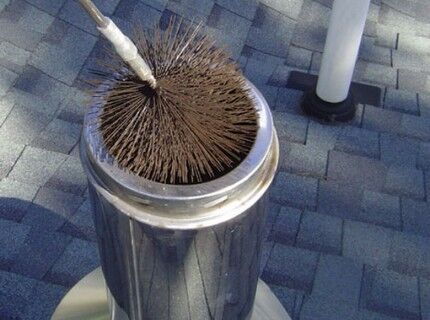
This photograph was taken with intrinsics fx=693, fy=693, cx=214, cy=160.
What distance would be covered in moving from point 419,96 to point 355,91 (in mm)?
174

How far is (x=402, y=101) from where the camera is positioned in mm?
1890

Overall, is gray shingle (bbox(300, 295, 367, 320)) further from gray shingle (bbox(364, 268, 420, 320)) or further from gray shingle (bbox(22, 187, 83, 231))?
gray shingle (bbox(22, 187, 83, 231))

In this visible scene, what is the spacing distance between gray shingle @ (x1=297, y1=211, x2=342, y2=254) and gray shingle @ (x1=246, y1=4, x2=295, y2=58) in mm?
590

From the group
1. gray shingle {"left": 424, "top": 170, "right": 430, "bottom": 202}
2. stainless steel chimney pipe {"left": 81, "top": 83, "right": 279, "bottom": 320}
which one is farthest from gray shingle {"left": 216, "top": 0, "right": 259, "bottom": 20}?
stainless steel chimney pipe {"left": 81, "top": 83, "right": 279, "bottom": 320}

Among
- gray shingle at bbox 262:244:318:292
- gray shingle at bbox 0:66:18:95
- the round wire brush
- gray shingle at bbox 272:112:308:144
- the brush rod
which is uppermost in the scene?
the brush rod

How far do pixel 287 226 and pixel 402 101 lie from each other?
573mm

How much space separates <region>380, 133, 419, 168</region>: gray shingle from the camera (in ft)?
5.63

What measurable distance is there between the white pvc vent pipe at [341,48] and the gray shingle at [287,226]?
1.25ft

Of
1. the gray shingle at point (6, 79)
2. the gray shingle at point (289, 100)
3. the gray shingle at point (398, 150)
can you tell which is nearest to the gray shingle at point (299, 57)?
the gray shingle at point (289, 100)

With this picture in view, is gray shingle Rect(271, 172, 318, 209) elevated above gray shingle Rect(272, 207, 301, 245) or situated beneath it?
elevated above

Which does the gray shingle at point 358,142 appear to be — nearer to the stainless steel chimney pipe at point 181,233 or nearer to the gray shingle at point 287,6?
the gray shingle at point 287,6

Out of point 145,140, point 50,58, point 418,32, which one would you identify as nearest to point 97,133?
point 145,140

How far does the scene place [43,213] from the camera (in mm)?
1519

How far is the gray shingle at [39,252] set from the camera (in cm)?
143
